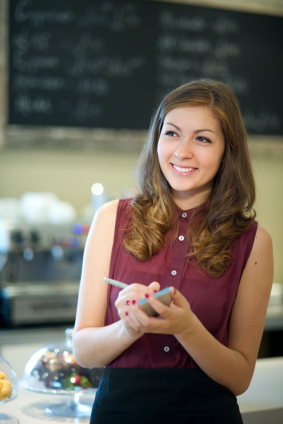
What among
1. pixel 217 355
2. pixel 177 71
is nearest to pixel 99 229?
pixel 217 355

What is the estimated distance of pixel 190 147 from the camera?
131 centimetres

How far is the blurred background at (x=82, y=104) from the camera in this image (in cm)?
274

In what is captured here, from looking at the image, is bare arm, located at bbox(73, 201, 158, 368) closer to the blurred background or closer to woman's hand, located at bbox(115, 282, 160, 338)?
woman's hand, located at bbox(115, 282, 160, 338)

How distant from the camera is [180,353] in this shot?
4.15 ft

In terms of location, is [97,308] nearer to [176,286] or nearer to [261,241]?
[176,286]

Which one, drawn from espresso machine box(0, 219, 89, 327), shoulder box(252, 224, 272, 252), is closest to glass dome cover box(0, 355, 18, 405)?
shoulder box(252, 224, 272, 252)

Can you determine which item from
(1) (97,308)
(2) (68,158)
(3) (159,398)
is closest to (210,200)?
(1) (97,308)

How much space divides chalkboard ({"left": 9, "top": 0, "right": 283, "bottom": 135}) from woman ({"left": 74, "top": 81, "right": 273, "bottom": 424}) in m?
1.86

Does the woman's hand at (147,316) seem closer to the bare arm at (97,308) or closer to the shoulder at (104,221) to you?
the bare arm at (97,308)

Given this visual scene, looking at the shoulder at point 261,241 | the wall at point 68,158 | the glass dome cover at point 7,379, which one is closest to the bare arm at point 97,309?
the glass dome cover at point 7,379

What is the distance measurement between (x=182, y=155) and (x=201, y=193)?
18cm

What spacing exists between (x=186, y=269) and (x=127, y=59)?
2294mm

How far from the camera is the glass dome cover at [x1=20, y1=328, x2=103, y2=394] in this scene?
1.43 metres

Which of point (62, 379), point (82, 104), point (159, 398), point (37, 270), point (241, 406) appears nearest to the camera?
point (159, 398)
